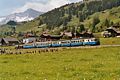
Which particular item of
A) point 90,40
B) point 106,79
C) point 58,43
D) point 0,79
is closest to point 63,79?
point 106,79

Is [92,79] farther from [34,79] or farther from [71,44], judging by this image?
[71,44]

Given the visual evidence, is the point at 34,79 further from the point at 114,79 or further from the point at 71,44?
the point at 71,44

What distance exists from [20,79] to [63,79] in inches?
121

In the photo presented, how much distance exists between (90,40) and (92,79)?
4094 inches

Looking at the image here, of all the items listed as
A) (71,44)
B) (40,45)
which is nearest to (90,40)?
(71,44)

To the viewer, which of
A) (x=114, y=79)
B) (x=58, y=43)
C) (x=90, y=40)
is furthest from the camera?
(x=58, y=43)

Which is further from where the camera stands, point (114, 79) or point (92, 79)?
point (92, 79)

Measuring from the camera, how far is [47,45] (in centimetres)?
13800

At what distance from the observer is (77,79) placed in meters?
19.9

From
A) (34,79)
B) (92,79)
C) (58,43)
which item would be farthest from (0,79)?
(58,43)

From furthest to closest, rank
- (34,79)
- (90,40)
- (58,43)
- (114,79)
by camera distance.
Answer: (58,43)
(90,40)
(34,79)
(114,79)

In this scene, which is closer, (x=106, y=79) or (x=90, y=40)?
(x=106, y=79)

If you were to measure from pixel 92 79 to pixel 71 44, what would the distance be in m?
108

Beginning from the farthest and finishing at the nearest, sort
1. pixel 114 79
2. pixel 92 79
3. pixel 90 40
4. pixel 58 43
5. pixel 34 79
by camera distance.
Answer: pixel 58 43, pixel 90 40, pixel 34 79, pixel 92 79, pixel 114 79
